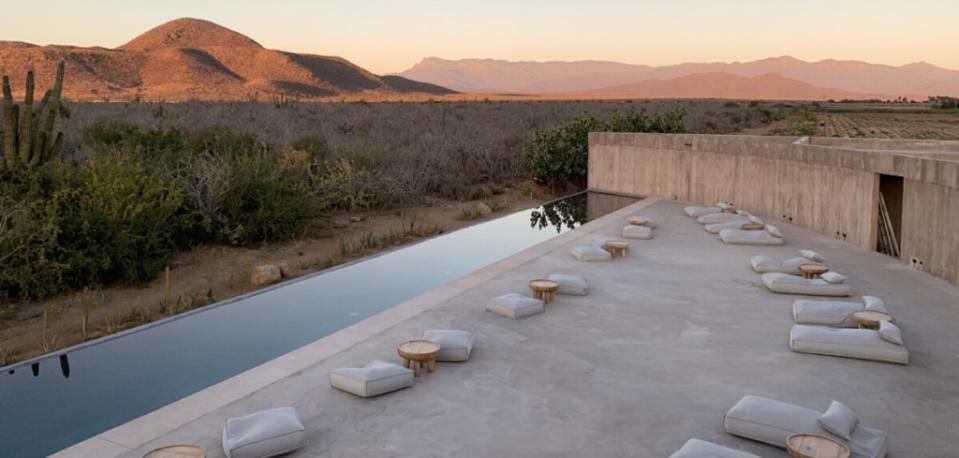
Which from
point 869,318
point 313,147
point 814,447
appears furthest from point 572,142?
point 814,447

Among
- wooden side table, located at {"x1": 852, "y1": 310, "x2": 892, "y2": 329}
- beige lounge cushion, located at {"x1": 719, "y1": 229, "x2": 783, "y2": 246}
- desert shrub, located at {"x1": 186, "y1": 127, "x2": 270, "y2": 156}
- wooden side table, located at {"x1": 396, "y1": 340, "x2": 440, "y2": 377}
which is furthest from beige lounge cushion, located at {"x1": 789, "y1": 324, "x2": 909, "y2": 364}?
desert shrub, located at {"x1": 186, "y1": 127, "x2": 270, "y2": 156}

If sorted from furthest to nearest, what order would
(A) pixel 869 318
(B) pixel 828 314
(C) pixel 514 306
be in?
(C) pixel 514 306 → (B) pixel 828 314 → (A) pixel 869 318

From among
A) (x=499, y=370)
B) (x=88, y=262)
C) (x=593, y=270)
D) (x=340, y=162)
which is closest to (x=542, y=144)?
(x=340, y=162)

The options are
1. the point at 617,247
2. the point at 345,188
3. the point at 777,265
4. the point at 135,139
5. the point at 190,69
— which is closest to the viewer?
the point at 777,265

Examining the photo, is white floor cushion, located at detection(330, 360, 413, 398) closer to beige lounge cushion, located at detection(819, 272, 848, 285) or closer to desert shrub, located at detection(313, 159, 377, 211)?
beige lounge cushion, located at detection(819, 272, 848, 285)

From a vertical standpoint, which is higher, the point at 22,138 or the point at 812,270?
the point at 22,138

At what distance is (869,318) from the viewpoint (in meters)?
7.80

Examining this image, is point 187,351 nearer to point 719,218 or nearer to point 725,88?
point 719,218

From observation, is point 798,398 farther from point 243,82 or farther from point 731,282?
point 243,82

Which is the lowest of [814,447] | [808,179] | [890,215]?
[814,447]

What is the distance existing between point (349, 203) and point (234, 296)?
7.63m

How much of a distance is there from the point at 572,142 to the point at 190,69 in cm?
6901

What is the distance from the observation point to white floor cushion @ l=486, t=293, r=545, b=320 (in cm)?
848

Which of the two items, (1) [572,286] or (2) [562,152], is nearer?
(1) [572,286]
